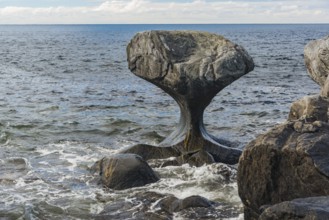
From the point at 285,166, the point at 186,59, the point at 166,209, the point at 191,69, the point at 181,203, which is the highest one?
the point at 186,59

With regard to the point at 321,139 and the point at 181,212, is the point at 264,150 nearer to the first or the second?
the point at 321,139

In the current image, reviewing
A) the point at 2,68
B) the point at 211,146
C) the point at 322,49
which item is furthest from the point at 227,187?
the point at 2,68

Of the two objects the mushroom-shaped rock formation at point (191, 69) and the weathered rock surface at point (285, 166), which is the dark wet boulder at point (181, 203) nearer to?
the weathered rock surface at point (285, 166)

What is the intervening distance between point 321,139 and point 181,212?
3.67 metres

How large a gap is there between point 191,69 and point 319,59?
476 centimetres

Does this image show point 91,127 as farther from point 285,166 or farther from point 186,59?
point 285,166

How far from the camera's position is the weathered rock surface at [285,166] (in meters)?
9.40

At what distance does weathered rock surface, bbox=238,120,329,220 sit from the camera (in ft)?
30.8

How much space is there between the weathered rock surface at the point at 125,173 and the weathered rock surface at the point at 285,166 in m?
4.13

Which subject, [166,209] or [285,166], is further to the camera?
[166,209]

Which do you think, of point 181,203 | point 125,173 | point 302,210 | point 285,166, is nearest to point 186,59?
point 125,173

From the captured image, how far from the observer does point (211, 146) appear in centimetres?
1716

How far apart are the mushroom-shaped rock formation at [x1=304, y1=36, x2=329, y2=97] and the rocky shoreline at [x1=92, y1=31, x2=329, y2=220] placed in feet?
0.11

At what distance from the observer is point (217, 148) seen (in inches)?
673
